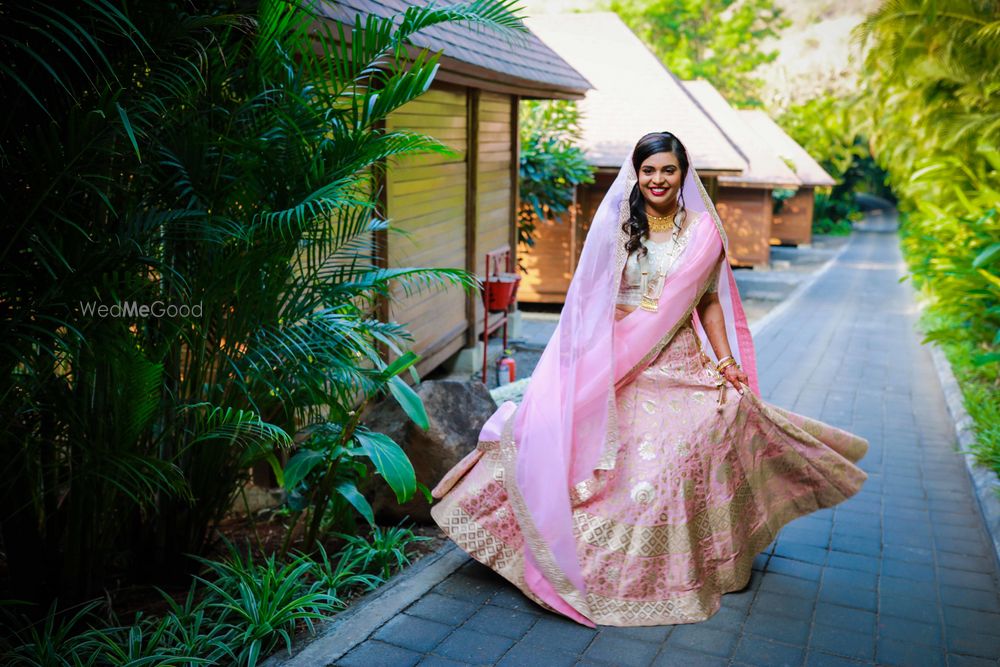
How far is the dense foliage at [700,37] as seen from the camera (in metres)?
39.2

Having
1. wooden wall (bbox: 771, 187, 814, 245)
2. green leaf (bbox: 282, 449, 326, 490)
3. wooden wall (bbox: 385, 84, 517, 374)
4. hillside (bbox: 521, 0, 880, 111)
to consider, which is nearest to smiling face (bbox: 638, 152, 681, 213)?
green leaf (bbox: 282, 449, 326, 490)

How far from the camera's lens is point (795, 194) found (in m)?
32.4

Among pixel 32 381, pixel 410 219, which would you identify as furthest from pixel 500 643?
pixel 410 219

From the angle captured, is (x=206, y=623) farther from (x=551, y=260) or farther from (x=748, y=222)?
(x=748, y=222)

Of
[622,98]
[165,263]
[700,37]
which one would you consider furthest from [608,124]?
[700,37]

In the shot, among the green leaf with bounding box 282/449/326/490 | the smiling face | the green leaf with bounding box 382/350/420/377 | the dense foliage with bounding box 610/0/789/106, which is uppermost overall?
the dense foliage with bounding box 610/0/789/106

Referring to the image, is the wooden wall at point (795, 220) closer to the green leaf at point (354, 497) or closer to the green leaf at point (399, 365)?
the green leaf at point (399, 365)

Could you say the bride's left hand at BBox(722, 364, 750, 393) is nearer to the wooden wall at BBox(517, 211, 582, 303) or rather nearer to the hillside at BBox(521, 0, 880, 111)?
the wooden wall at BBox(517, 211, 582, 303)

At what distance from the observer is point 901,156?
1736 centimetres

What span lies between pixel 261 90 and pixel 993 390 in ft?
23.1

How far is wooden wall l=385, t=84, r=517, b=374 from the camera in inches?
293

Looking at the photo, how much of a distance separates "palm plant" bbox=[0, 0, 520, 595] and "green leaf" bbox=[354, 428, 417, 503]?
244 mm

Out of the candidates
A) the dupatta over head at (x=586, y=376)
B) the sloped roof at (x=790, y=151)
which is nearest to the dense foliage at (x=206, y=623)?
the dupatta over head at (x=586, y=376)

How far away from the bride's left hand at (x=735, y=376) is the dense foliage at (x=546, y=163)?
8.20 m
